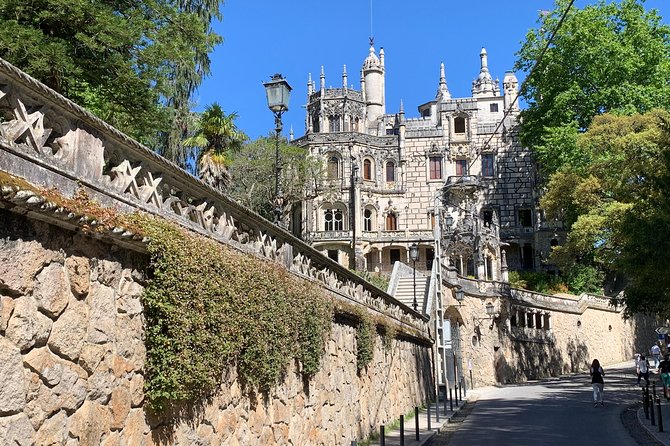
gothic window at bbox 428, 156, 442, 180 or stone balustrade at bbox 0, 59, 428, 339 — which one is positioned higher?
gothic window at bbox 428, 156, 442, 180

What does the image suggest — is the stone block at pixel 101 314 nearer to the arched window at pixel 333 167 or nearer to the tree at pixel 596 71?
the tree at pixel 596 71

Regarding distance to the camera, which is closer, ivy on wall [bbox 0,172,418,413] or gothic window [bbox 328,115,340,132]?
ivy on wall [bbox 0,172,418,413]

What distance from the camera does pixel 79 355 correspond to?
5.18 meters

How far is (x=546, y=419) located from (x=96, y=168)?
1696 cm

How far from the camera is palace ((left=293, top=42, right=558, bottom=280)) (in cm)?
5994

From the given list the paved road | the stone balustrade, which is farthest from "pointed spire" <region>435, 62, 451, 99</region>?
the stone balustrade

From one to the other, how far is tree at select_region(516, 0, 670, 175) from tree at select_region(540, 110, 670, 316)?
278 centimetres

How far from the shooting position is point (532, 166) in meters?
63.1

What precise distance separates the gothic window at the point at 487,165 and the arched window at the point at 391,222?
30.5 feet

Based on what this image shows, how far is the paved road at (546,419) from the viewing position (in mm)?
15570

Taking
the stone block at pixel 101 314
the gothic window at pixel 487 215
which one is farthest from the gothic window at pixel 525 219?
the stone block at pixel 101 314

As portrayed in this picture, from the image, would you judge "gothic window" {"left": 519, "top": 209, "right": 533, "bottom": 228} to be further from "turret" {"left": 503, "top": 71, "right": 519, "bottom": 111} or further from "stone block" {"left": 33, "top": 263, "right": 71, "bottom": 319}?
"stone block" {"left": 33, "top": 263, "right": 71, "bottom": 319}

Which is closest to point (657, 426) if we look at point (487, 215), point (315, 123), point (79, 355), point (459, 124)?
point (79, 355)

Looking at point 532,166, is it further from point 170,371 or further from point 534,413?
point 170,371
